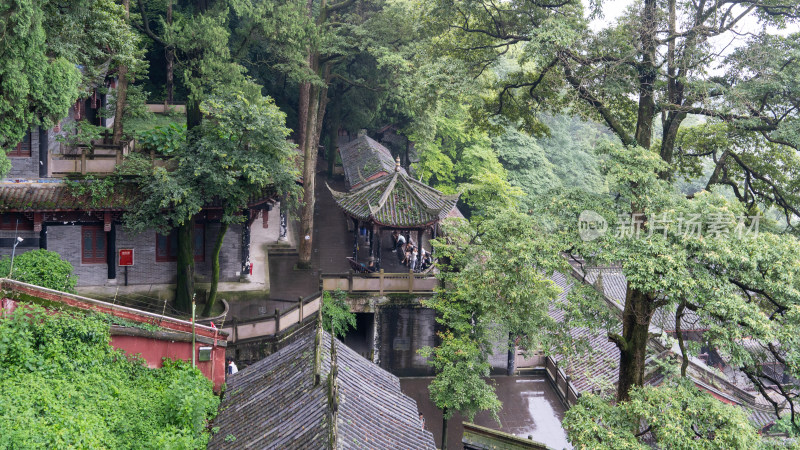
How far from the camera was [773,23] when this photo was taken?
15109 millimetres

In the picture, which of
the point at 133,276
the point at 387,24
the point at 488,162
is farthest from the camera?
the point at 488,162

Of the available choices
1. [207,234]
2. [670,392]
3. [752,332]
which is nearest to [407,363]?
[207,234]

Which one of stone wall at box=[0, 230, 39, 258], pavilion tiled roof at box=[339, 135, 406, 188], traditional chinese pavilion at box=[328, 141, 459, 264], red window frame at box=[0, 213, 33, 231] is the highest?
pavilion tiled roof at box=[339, 135, 406, 188]

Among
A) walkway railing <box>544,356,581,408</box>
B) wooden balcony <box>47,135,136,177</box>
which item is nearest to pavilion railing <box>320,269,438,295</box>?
walkway railing <box>544,356,581,408</box>

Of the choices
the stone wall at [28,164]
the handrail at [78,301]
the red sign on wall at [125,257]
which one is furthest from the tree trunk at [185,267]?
the stone wall at [28,164]

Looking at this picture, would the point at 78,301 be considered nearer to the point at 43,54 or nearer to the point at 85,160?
the point at 43,54

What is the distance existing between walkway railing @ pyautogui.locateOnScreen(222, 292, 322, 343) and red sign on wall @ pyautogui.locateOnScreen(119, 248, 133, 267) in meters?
5.00

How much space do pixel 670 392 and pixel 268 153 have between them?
13446 mm

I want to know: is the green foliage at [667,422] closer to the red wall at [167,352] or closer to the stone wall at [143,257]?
the red wall at [167,352]

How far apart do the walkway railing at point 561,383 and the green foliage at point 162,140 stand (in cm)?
1591

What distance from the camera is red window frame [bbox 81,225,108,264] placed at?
21.7 m

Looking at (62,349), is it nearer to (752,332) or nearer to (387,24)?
(752,332)

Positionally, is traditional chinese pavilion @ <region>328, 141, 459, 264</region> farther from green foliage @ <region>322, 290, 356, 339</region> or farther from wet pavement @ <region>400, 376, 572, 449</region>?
wet pavement @ <region>400, 376, 572, 449</region>

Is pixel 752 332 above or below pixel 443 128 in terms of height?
below
